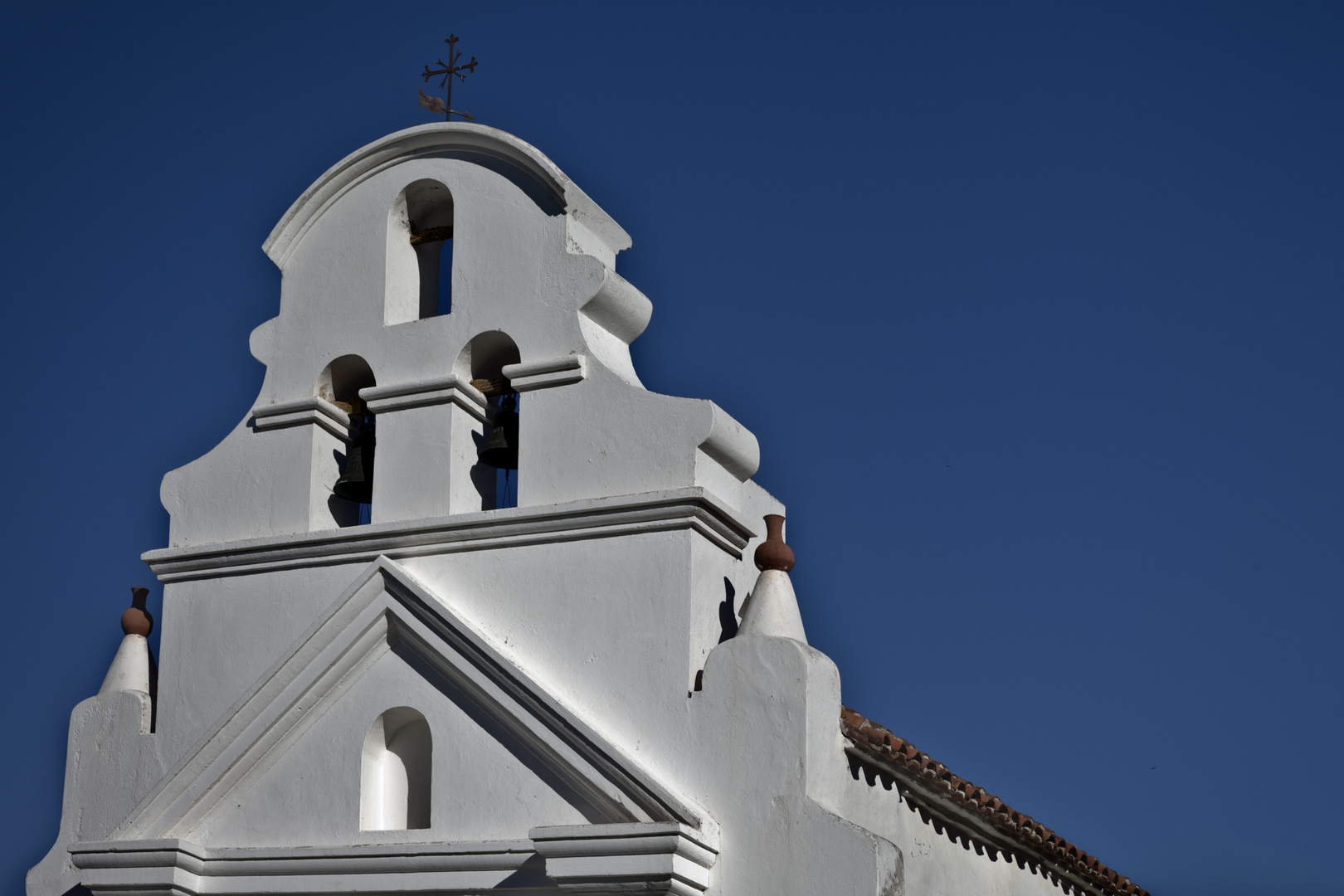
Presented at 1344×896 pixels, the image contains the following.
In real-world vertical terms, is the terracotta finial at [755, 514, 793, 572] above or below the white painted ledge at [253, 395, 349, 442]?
below

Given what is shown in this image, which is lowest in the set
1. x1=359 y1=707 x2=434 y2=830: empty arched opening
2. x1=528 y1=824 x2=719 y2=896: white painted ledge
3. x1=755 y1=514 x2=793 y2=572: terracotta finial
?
x1=528 y1=824 x2=719 y2=896: white painted ledge

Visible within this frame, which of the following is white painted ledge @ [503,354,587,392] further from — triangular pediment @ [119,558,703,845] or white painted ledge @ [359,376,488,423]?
triangular pediment @ [119,558,703,845]

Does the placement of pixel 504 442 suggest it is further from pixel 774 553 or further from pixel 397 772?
pixel 397 772

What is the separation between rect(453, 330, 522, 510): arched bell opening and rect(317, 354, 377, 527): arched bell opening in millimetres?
684

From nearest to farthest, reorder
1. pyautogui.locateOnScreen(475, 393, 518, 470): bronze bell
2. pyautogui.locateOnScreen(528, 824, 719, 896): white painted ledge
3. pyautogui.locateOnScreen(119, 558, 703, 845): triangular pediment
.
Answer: pyautogui.locateOnScreen(528, 824, 719, 896): white painted ledge < pyautogui.locateOnScreen(119, 558, 703, 845): triangular pediment < pyautogui.locateOnScreen(475, 393, 518, 470): bronze bell

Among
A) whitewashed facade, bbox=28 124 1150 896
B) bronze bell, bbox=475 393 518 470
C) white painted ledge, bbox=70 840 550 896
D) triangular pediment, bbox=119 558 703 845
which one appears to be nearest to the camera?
whitewashed facade, bbox=28 124 1150 896

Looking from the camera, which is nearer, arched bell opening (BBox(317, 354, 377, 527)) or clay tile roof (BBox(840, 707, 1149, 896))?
clay tile roof (BBox(840, 707, 1149, 896))

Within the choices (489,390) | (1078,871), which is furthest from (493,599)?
(1078,871)

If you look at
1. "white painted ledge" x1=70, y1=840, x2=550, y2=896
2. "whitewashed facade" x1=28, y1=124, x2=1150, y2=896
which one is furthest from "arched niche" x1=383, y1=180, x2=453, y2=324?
"white painted ledge" x1=70, y1=840, x2=550, y2=896

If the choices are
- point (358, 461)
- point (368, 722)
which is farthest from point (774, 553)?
point (358, 461)

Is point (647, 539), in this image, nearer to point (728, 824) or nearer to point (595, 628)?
point (595, 628)

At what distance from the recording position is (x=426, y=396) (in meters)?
9.73

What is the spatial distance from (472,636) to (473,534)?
0.63 m

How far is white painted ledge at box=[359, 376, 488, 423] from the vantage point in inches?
381
